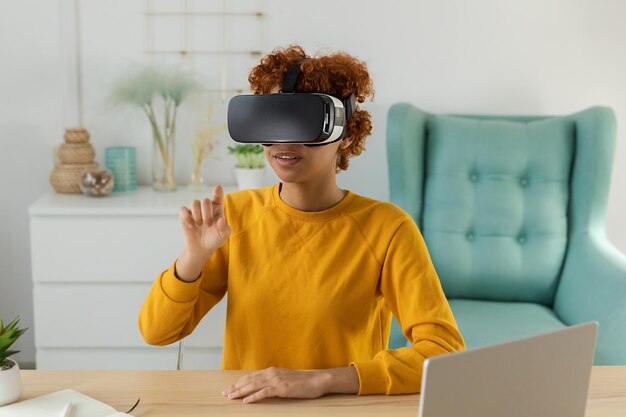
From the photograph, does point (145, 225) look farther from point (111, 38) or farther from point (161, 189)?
point (111, 38)

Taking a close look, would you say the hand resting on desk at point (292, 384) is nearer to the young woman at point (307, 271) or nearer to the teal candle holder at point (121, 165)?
the young woman at point (307, 271)

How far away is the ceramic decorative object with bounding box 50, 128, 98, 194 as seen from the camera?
269 cm

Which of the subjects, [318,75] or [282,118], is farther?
[318,75]

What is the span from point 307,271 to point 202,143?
Answer: 1516 millimetres

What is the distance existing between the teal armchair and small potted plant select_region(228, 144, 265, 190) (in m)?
0.45

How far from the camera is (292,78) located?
4.26 ft

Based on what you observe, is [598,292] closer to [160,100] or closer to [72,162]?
[160,100]

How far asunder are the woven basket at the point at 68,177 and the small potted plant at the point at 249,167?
526 millimetres

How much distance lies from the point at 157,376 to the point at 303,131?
458 mm

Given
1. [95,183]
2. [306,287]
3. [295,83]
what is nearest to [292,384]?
[306,287]

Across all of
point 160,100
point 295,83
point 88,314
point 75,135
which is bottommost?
point 88,314

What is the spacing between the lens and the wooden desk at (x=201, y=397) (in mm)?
1113

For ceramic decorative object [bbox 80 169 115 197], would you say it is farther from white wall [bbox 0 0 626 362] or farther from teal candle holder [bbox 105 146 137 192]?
white wall [bbox 0 0 626 362]

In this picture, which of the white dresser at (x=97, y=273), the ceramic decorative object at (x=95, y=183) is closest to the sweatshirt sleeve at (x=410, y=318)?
the white dresser at (x=97, y=273)
